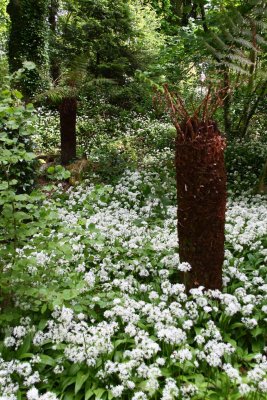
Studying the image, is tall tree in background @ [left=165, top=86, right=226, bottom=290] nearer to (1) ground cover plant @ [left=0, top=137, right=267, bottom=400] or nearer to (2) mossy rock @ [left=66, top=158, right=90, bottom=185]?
(1) ground cover plant @ [left=0, top=137, right=267, bottom=400]

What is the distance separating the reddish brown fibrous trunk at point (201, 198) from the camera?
3850 millimetres

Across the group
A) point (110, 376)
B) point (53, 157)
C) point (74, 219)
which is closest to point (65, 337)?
point (110, 376)

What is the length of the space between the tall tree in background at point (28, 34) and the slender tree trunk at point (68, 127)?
3601 mm

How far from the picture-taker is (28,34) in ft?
42.7

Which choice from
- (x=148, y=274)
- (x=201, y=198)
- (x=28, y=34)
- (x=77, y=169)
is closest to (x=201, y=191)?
(x=201, y=198)

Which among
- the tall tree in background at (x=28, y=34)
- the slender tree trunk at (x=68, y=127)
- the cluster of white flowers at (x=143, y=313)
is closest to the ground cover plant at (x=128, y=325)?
the cluster of white flowers at (x=143, y=313)

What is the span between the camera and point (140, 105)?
16.8m

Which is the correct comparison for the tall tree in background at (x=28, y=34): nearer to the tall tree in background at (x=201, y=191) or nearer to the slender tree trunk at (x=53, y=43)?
the slender tree trunk at (x=53, y=43)

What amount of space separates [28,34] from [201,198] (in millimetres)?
11205

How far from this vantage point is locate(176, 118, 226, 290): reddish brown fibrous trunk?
385 centimetres

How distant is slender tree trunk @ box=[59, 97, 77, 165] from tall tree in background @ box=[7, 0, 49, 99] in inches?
142

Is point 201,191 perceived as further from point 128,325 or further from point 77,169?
point 77,169

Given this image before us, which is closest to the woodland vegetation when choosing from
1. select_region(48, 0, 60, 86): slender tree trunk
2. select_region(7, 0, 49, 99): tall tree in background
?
select_region(7, 0, 49, 99): tall tree in background

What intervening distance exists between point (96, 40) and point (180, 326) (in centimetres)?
1171
